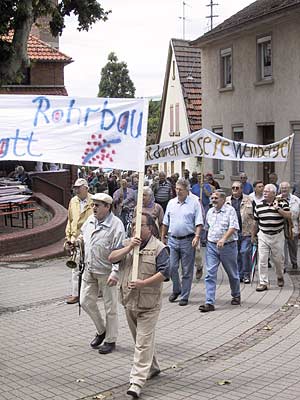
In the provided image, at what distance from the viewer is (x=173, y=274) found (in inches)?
409

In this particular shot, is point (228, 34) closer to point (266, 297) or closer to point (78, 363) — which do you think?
point (266, 297)

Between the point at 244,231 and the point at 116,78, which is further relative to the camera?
the point at 116,78

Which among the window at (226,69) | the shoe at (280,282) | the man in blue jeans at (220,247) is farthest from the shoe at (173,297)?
the window at (226,69)

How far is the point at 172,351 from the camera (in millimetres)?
7957

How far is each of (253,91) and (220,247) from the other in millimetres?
15415

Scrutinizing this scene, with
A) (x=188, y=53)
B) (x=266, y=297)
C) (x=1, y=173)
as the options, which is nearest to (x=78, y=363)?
(x=266, y=297)

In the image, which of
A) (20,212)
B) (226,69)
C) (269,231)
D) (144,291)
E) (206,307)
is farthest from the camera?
(226,69)

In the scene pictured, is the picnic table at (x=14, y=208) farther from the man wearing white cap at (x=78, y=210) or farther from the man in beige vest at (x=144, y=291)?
the man in beige vest at (x=144, y=291)

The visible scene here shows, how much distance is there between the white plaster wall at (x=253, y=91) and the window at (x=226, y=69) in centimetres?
25

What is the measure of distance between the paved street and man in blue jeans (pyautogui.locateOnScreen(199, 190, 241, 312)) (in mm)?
295

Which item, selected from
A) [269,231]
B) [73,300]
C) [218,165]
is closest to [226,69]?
[218,165]

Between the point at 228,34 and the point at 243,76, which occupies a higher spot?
the point at 228,34

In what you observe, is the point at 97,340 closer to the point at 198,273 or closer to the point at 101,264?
the point at 101,264

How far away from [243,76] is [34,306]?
1684 cm
